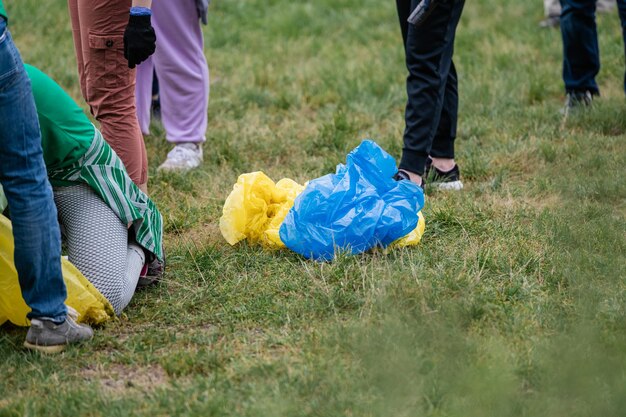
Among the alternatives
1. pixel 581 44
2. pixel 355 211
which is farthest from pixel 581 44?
pixel 355 211

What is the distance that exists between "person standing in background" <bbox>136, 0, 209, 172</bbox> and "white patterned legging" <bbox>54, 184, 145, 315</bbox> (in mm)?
1447

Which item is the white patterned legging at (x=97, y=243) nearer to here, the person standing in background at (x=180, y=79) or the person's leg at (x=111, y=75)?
the person's leg at (x=111, y=75)

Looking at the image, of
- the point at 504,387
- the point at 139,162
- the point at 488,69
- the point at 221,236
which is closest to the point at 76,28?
the point at 139,162

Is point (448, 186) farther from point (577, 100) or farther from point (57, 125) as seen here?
point (57, 125)

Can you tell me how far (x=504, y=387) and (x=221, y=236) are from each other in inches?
66.1

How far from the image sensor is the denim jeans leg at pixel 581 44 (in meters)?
5.26

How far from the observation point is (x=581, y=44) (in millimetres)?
5270

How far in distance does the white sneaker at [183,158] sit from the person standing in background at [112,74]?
3.29ft

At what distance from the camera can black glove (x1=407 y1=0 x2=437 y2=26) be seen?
3.71 m

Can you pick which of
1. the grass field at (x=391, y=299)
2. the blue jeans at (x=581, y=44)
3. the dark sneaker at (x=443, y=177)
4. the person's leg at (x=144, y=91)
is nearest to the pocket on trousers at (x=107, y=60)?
the grass field at (x=391, y=299)

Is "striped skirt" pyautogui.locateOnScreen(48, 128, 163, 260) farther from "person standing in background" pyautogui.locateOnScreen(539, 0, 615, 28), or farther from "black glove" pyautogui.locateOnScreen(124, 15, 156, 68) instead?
"person standing in background" pyautogui.locateOnScreen(539, 0, 615, 28)

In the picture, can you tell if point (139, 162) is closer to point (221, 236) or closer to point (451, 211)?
point (221, 236)

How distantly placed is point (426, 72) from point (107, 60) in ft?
4.44

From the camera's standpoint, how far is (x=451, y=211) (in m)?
3.75
